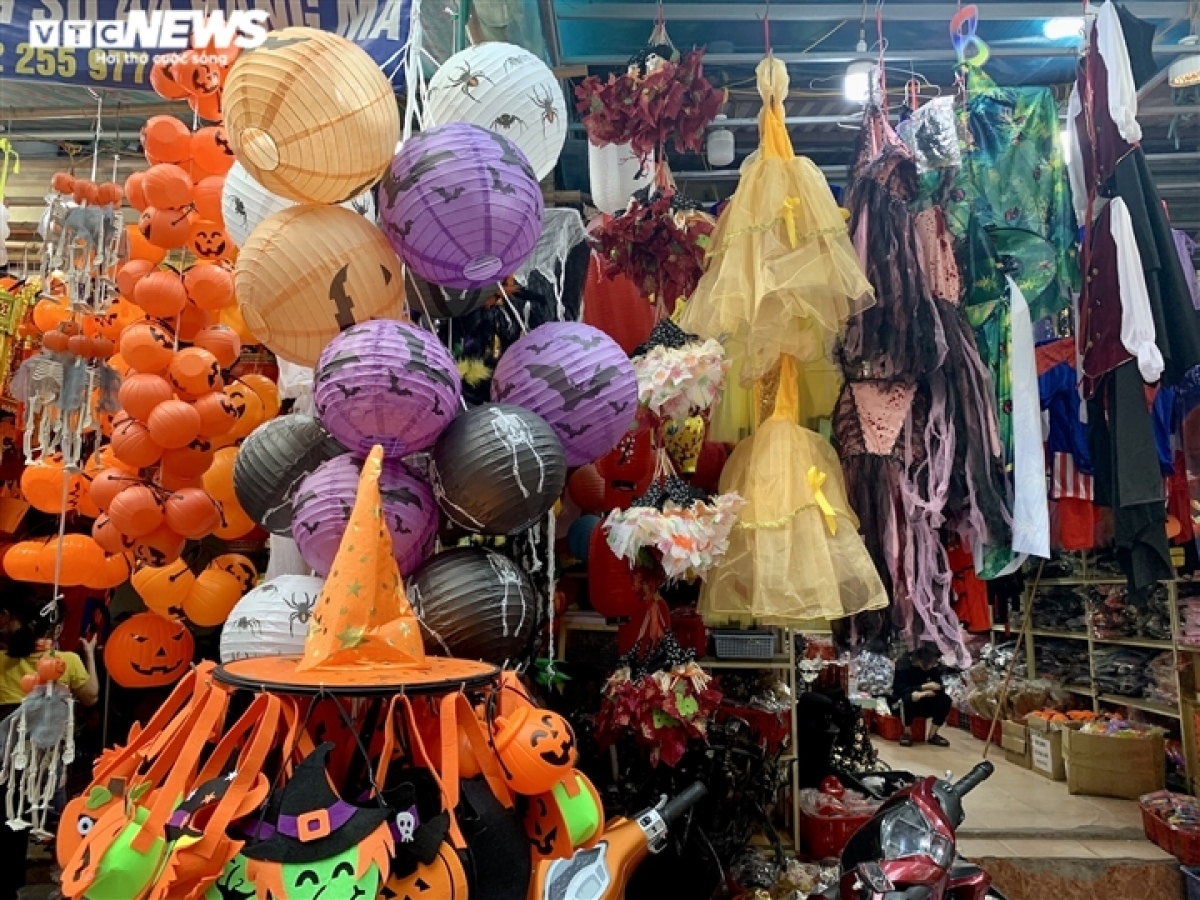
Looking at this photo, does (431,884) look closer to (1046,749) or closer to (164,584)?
(164,584)

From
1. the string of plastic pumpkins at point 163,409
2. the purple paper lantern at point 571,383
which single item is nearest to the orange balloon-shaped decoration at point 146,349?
A: the string of plastic pumpkins at point 163,409

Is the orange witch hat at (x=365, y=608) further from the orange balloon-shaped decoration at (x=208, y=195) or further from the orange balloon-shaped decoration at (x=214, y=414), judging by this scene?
the orange balloon-shaped decoration at (x=208, y=195)

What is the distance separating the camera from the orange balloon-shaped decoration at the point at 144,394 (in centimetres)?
272

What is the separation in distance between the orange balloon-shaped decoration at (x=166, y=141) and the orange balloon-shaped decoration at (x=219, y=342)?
446 millimetres

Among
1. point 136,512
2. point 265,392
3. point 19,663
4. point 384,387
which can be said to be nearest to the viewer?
point 384,387

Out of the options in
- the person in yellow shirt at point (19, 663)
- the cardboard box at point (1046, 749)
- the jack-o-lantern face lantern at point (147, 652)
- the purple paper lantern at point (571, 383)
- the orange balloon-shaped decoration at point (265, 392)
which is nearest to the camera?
the purple paper lantern at point (571, 383)

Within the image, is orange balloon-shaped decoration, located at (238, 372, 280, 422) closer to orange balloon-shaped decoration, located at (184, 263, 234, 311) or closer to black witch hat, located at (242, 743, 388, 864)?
orange balloon-shaped decoration, located at (184, 263, 234, 311)

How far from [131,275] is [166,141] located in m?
0.48

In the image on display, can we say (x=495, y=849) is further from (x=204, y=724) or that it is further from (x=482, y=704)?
(x=204, y=724)

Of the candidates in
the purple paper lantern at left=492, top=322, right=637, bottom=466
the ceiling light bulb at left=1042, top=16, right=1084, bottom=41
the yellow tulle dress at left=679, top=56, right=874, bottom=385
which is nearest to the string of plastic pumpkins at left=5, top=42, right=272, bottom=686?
the purple paper lantern at left=492, top=322, right=637, bottom=466

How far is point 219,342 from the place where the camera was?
296 centimetres

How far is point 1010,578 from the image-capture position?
3.58 metres

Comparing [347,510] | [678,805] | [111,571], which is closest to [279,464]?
[347,510]

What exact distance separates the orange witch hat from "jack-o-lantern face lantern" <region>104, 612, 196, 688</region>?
Result: 7.07ft
